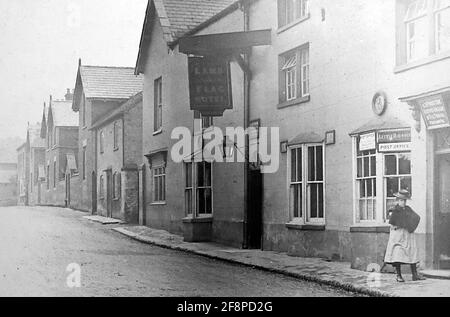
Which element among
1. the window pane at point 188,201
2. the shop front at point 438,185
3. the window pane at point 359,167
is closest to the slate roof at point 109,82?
the window pane at point 188,201

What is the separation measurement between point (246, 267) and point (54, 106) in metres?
40.7

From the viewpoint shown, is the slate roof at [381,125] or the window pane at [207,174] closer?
the slate roof at [381,125]

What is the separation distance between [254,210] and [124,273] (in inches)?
270

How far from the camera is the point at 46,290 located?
10.1 meters

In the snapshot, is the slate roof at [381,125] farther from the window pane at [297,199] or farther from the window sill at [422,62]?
the window pane at [297,199]

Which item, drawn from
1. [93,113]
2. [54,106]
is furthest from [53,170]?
[93,113]

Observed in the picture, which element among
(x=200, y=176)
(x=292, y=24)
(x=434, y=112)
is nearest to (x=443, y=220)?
(x=434, y=112)

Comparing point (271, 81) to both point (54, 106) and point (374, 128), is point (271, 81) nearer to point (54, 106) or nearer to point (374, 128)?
point (374, 128)

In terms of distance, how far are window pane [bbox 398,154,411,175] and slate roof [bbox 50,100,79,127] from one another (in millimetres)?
41739

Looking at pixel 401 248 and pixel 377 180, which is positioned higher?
pixel 377 180

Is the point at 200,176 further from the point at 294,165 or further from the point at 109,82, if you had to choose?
the point at 109,82

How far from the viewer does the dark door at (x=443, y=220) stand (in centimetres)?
1241

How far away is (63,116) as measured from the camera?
172ft

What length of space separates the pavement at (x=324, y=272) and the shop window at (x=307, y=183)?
114 centimetres
